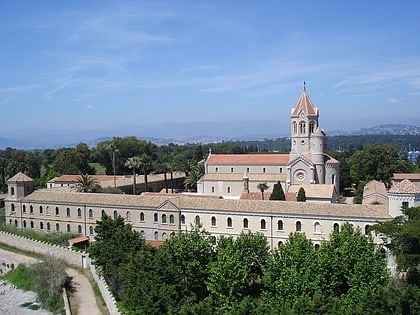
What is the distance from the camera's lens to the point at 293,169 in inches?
2571

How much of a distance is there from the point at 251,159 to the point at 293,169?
1193 centimetres

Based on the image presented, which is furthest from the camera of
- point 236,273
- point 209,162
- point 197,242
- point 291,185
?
point 209,162

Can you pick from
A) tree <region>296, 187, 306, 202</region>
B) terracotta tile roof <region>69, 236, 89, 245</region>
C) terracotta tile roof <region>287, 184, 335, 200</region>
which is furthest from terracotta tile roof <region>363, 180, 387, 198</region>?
terracotta tile roof <region>69, 236, 89, 245</region>

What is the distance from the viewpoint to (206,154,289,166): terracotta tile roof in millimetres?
73875

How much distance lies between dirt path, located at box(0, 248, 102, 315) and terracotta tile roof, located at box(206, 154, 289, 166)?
3535cm

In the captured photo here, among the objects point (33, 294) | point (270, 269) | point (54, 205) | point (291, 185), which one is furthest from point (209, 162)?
point (270, 269)

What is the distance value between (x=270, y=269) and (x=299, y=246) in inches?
107

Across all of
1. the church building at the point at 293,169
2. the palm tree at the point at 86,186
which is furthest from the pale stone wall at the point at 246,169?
the palm tree at the point at 86,186

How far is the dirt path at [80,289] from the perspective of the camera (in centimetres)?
3662

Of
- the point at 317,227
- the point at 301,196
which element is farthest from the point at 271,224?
the point at 301,196

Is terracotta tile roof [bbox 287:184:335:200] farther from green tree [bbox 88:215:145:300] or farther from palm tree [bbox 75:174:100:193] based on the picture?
palm tree [bbox 75:174:100:193]

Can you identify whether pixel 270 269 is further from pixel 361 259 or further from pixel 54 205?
pixel 54 205

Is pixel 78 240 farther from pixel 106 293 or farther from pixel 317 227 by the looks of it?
pixel 317 227

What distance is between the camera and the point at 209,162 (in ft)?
256
